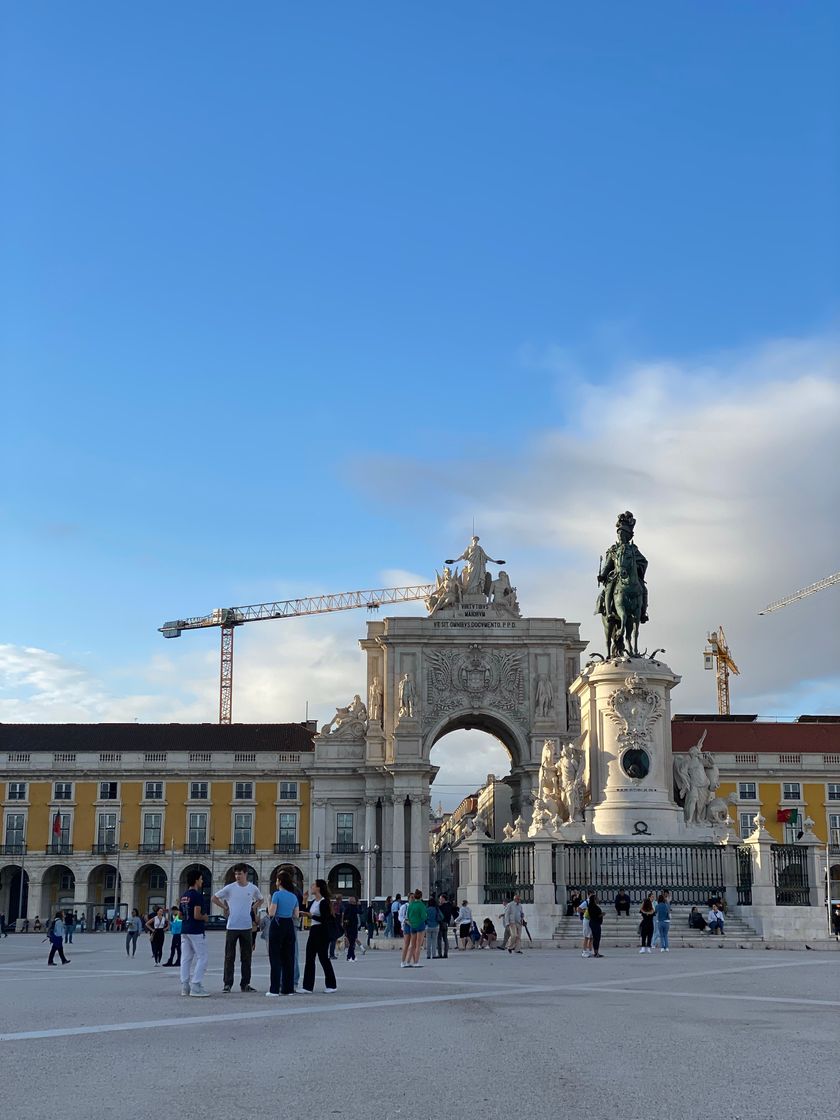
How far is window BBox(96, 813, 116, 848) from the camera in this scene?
78.8 m

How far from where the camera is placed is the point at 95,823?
79.2 meters

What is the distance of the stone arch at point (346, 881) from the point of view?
3157 inches

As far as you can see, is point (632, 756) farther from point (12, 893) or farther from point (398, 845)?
point (12, 893)

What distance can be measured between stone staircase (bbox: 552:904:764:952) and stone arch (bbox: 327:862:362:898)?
167 ft

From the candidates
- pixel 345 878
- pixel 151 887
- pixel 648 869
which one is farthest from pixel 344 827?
pixel 648 869

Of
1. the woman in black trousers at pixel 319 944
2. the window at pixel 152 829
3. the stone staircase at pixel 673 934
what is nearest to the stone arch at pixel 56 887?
the window at pixel 152 829

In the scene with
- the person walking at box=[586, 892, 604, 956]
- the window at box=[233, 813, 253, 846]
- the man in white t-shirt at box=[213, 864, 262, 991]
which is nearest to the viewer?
the man in white t-shirt at box=[213, 864, 262, 991]

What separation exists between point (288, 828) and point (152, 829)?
26.4 feet

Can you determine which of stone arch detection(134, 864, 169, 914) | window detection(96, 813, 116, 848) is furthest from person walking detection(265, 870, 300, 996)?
stone arch detection(134, 864, 169, 914)

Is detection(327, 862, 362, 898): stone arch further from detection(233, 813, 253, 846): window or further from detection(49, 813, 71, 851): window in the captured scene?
detection(49, 813, 71, 851): window

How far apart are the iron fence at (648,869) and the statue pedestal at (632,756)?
1.89ft

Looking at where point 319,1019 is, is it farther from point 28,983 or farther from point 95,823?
point 95,823

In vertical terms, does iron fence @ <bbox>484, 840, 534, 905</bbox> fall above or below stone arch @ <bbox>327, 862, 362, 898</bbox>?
above

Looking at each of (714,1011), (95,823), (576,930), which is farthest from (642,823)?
(95,823)
